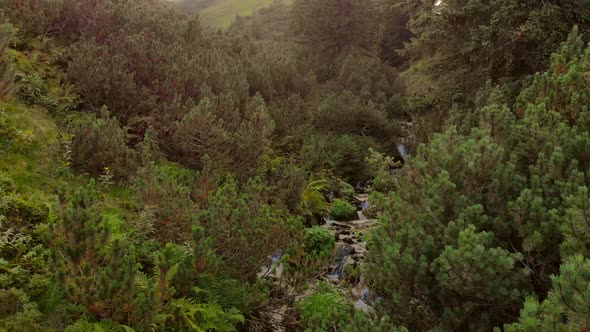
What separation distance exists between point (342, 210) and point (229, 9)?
56.3 meters

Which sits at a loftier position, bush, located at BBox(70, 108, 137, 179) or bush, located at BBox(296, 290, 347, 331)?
bush, located at BBox(70, 108, 137, 179)

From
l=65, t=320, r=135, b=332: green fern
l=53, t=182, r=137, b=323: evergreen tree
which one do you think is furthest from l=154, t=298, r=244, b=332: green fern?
l=53, t=182, r=137, b=323: evergreen tree

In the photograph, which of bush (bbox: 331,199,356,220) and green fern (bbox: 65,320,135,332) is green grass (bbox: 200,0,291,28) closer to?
bush (bbox: 331,199,356,220)

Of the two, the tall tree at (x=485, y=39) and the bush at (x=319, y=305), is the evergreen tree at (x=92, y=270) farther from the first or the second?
the tall tree at (x=485, y=39)

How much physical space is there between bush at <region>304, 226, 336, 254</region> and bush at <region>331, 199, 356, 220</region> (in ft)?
7.34

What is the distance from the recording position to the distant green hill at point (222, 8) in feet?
185

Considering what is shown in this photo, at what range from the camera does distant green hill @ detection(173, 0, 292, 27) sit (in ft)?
185

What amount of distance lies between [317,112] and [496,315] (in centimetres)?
1178

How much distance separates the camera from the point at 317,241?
9.23 metres

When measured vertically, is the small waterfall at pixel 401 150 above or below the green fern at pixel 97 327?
below

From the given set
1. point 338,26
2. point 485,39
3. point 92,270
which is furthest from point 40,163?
point 338,26

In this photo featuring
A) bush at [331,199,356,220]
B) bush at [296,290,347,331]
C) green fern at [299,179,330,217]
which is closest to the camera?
bush at [296,290,347,331]

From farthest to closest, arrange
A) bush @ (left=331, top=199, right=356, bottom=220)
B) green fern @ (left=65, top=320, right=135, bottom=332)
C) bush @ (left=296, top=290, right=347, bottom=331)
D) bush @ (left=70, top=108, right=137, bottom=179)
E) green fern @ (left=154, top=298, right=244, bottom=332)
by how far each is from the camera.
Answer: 1. bush @ (left=331, top=199, right=356, bottom=220)
2. bush @ (left=70, top=108, right=137, bottom=179)
3. bush @ (left=296, top=290, right=347, bottom=331)
4. green fern @ (left=154, top=298, right=244, bottom=332)
5. green fern @ (left=65, top=320, right=135, bottom=332)

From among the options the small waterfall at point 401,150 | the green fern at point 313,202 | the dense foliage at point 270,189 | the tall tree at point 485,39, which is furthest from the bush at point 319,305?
the small waterfall at point 401,150
